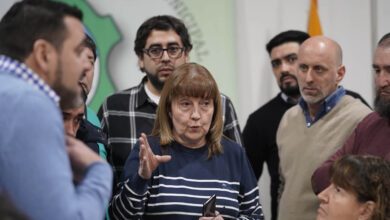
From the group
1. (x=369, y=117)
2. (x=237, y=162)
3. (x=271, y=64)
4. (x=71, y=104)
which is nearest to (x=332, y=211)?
(x=237, y=162)

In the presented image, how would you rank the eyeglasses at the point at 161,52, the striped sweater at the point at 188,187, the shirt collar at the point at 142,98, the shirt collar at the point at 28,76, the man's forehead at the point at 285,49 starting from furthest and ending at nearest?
1. the man's forehead at the point at 285,49
2. the eyeglasses at the point at 161,52
3. the shirt collar at the point at 142,98
4. the striped sweater at the point at 188,187
5. the shirt collar at the point at 28,76

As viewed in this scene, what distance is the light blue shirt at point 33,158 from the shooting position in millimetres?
1319

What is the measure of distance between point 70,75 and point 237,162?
1.24 meters

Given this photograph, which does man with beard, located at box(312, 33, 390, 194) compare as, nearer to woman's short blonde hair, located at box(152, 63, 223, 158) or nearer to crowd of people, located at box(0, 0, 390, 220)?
crowd of people, located at box(0, 0, 390, 220)

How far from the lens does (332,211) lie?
2.33 meters

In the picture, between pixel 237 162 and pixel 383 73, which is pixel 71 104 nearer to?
pixel 237 162

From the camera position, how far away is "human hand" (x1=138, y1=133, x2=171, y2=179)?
223cm

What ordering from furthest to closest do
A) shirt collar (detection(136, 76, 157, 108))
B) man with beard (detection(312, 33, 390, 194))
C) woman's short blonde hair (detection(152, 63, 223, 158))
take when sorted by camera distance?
shirt collar (detection(136, 76, 157, 108)) → man with beard (detection(312, 33, 390, 194)) → woman's short blonde hair (detection(152, 63, 223, 158))

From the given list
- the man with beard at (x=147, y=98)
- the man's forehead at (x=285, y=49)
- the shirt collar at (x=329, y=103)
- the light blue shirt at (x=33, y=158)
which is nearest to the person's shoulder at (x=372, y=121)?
the shirt collar at (x=329, y=103)

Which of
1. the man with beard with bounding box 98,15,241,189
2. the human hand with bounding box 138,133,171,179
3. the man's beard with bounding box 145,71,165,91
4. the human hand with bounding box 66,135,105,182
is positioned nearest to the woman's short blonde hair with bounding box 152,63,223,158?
the human hand with bounding box 138,133,171,179

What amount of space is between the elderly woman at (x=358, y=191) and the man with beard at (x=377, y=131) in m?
0.28

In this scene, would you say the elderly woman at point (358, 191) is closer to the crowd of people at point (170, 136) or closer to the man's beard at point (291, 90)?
the crowd of people at point (170, 136)

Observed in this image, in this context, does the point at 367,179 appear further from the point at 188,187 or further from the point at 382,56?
the point at 382,56

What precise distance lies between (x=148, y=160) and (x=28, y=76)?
0.88 m
